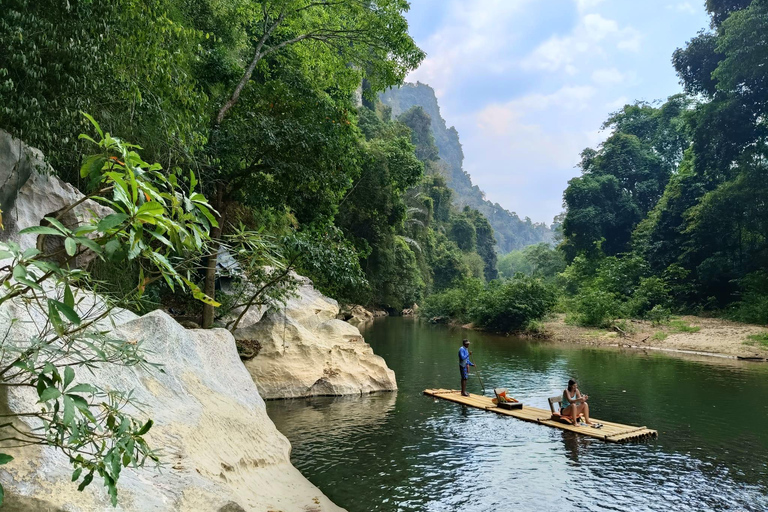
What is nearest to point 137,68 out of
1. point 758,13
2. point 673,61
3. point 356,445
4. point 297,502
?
point 297,502

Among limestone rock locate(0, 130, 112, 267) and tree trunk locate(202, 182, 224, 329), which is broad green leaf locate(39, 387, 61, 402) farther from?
tree trunk locate(202, 182, 224, 329)

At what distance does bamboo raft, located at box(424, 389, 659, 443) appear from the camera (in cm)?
1015

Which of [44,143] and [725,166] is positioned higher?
[725,166]

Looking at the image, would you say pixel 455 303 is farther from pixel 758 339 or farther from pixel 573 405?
pixel 573 405

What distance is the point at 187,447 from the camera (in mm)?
5309

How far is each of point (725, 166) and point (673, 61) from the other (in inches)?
333

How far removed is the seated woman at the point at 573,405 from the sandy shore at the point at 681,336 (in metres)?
14.2

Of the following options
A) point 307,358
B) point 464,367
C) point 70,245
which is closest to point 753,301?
point 464,367

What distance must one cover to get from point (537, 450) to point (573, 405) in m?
1.81

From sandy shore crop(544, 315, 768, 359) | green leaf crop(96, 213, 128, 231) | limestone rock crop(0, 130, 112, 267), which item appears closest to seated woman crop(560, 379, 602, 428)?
limestone rock crop(0, 130, 112, 267)

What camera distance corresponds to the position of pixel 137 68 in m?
7.76

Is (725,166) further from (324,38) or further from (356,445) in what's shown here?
(356,445)

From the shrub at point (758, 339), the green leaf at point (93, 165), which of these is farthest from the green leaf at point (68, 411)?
the shrub at point (758, 339)

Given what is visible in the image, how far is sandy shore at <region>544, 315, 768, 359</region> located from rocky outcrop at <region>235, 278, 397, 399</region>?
52.0ft
